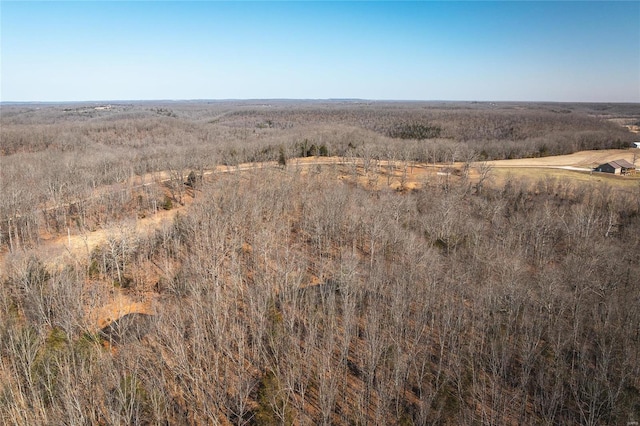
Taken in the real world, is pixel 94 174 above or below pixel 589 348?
above

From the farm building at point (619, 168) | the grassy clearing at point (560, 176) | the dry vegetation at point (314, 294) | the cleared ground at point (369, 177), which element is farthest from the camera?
the farm building at point (619, 168)

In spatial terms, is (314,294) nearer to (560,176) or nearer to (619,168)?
(560,176)

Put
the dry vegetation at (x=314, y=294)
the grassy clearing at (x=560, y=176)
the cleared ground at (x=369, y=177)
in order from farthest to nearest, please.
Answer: the grassy clearing at (x=560, y=176), the cleared ground at (x=369, y=177), the dry vegetation at (x=314, y=294)

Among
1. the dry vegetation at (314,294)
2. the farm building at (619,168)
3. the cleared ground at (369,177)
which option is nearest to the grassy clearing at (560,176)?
the cleared ground at (369,177)

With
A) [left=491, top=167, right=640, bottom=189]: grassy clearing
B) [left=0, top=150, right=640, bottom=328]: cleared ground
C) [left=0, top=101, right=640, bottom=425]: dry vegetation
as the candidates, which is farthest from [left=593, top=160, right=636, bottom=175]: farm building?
[left=0, top=101, right=640, bottom=425]: dry vegetation

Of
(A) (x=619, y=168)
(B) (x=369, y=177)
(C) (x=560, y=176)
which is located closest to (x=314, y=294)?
(B) (x=369, y=177)

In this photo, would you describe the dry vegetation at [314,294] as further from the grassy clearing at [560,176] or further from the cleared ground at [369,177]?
the grassy clearing at [560,176]

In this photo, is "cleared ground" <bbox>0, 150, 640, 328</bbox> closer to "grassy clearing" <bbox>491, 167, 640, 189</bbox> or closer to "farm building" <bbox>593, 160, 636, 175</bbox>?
"grassy clearing" <bbox>491, 167, 640, 189</bbox>

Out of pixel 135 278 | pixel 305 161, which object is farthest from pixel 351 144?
pixel 135 278

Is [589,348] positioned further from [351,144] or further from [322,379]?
[351,144]
